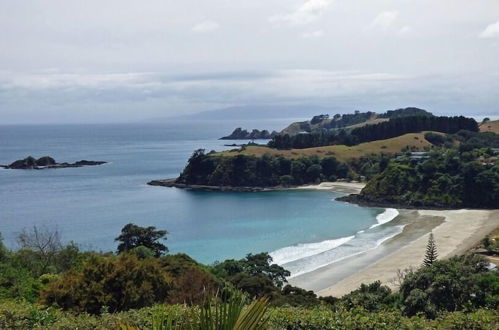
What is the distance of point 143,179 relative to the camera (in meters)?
92.8

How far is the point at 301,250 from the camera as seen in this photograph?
45.5 meters

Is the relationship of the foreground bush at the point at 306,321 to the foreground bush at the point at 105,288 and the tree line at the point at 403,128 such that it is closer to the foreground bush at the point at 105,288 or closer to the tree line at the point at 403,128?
the foreground bush at the point at 105,288

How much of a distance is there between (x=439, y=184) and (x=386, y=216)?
13.7m

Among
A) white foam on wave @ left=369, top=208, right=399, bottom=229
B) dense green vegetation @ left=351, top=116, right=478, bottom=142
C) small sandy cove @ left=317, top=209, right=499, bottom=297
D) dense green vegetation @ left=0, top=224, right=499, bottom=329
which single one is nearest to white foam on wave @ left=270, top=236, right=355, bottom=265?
small sandy cove @ left=317, top=209, right=499, bottom=297

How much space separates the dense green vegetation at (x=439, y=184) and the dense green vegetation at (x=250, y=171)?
54.9 feet

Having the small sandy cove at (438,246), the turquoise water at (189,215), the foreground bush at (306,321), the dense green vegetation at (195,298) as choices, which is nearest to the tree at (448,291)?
the dense green vegetation at (195,298)

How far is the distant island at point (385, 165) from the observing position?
71.1 m

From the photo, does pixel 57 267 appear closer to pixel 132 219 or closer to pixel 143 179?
pixel 132 219

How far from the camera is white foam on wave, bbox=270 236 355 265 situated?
140 feet

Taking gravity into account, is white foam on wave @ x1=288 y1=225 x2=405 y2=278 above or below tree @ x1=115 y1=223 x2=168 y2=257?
below

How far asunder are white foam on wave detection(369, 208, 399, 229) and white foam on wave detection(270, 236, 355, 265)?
10.3m

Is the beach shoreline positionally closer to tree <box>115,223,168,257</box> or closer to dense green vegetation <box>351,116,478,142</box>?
dense green vegetation <box>351,116,478,142</box>

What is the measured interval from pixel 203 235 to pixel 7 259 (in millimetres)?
28701

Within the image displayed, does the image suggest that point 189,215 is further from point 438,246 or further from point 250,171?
point 250,171
